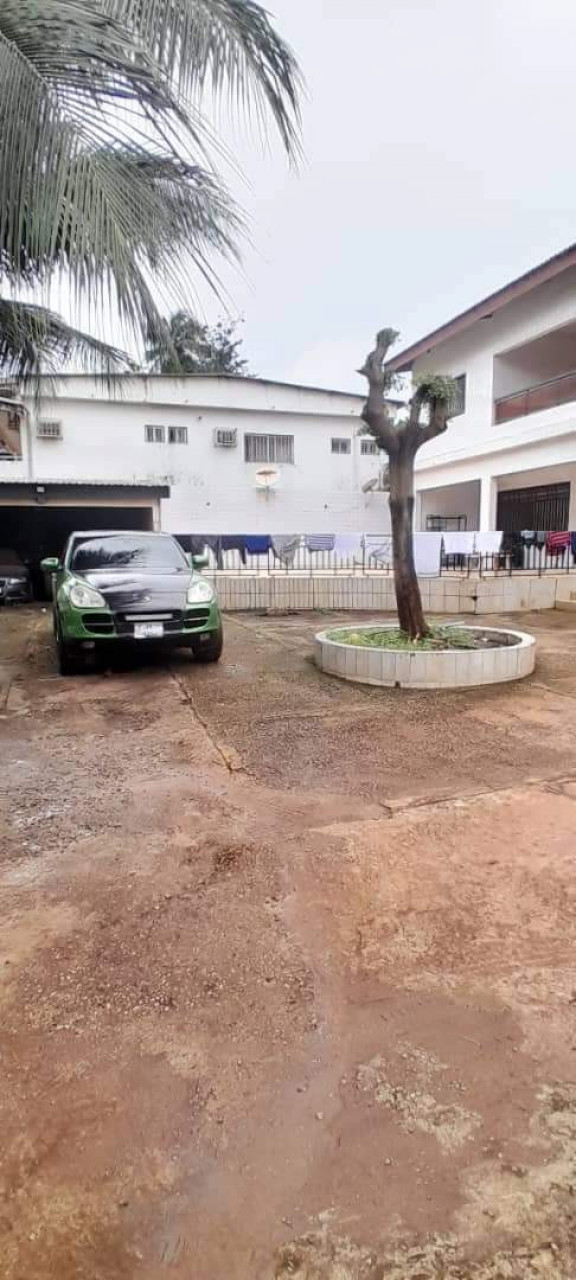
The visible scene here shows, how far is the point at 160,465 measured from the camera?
20.3 m

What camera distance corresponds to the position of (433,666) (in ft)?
20.0

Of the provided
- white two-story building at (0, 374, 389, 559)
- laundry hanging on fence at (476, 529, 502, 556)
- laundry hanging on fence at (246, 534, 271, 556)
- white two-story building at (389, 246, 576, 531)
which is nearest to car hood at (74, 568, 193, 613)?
laundry hanging on fence at (246, 534, 271, 556)

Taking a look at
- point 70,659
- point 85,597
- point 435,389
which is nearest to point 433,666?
point 435,389

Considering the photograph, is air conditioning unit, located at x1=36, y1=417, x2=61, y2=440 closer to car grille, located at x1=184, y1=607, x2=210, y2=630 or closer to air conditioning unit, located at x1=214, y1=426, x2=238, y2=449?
air conditioning unit, located at x1=214, y1=426, x2=238, y2=449

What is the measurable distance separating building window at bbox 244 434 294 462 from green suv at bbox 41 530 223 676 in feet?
46.9

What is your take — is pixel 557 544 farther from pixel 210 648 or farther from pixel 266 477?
pixel 210 648

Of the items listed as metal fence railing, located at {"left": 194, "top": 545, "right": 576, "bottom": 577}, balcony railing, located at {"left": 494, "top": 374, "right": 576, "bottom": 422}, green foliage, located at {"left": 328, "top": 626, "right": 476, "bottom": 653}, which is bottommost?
green foliage, located at {"left": 328, "top": 626, "right": 476, "bottom": 653}

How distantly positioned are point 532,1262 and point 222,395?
70.0ft

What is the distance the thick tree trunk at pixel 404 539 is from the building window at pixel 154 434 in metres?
15.0

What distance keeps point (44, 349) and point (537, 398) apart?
37.1 feet

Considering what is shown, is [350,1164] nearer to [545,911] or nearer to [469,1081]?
[469,1081]

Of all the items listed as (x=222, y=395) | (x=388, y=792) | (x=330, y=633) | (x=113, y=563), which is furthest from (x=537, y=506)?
(x=388, y=792)

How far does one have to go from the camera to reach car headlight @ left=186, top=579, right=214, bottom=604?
677 centimetres

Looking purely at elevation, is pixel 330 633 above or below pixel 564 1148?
above
